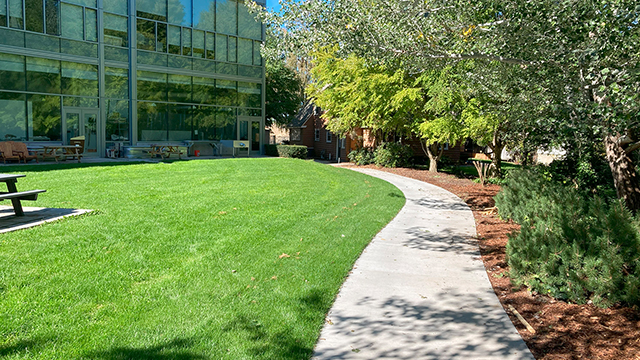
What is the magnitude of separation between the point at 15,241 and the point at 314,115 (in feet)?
100

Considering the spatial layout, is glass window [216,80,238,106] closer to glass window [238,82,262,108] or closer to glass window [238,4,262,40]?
glass window [238,82,262,108]

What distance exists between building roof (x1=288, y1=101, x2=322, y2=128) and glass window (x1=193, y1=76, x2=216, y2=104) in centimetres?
896

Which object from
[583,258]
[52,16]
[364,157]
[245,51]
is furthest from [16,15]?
[583,258]

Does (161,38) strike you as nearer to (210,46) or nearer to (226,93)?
(210,46)

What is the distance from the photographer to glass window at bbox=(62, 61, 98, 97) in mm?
22781

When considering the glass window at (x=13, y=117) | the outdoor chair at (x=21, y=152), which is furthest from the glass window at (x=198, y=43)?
the outdoor chair at (x=21, y=152)

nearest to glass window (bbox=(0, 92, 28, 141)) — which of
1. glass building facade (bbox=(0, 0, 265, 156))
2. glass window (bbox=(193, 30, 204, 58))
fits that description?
glass building facade (bbox=(0, 0, 265, 156))

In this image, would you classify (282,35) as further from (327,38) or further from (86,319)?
(86,319)

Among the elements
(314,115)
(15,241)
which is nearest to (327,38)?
(15,241)

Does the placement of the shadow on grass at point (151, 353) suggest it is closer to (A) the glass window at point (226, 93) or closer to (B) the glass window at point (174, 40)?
(B) the glass window at point (174, 40)

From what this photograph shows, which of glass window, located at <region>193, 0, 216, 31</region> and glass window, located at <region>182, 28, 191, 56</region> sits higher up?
glass window, located at <region>193, 0, 216, 31</region>

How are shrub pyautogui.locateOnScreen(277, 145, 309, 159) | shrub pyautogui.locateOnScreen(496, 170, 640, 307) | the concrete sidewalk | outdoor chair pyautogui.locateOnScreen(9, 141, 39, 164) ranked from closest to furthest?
the concrete sidewalk
shrub pyautogui.locateOnScreen(496, 170, 640, 307)
outdoor chair pyautogui.locateOnScreen(9, 141, 39, 164)
shrub pyautogui.locateOnScreen(277, 145, 309, 159)

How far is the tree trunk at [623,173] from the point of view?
7.89 meters

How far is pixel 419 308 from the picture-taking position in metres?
4.96
